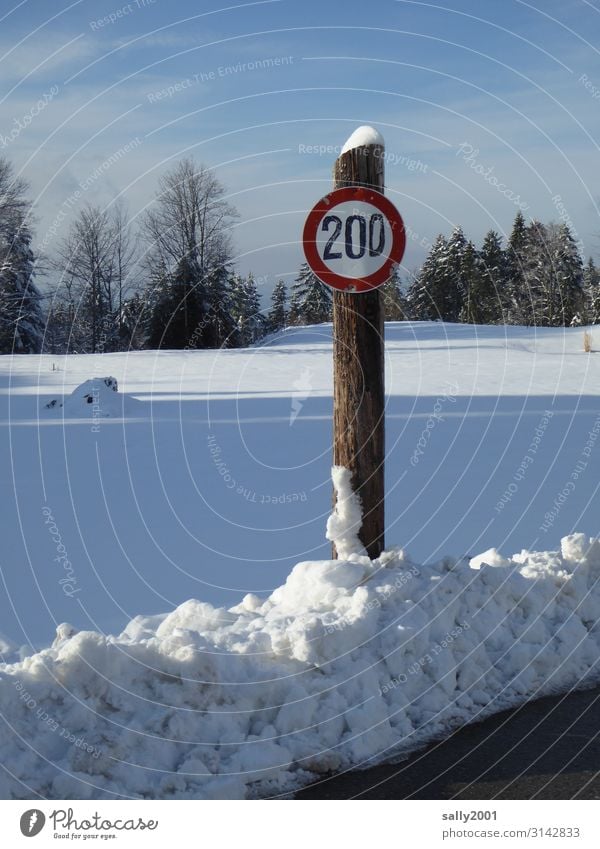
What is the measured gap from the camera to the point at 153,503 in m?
11.0

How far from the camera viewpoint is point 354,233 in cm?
595

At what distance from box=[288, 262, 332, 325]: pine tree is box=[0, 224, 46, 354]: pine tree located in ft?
28.2

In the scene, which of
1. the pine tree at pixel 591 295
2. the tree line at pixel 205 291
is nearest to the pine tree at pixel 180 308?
the tree line at pixel 205 291

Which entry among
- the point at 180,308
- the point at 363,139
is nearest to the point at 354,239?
the point at 363,139

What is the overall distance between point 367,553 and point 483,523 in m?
4.34

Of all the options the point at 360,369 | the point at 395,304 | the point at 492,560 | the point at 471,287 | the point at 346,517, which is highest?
the point at 471,287

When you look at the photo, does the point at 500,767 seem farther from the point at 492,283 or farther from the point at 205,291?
the point at 492,283

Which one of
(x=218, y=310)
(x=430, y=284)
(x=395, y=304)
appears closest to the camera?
(x=218, y=310)

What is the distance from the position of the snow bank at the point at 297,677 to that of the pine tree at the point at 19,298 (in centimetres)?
2536

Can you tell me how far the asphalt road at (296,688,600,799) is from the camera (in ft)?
13.6

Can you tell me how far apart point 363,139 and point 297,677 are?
10.3ft

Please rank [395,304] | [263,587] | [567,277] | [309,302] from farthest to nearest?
[567,277] → [395,304] → [309,302] → [263,587]

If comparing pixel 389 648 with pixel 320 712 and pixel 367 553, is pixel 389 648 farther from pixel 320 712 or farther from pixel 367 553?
pixel 367 553

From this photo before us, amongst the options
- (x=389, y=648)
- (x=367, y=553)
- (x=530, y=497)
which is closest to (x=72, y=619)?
(x=367, y=553)
